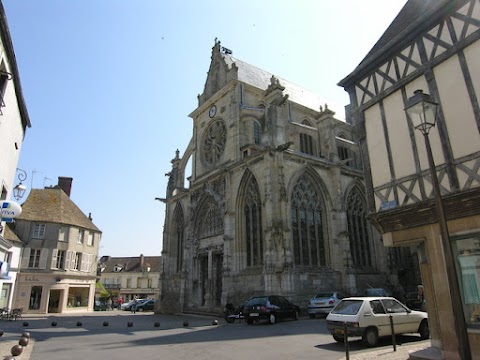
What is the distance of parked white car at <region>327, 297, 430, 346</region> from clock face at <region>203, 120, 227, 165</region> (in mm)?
14951

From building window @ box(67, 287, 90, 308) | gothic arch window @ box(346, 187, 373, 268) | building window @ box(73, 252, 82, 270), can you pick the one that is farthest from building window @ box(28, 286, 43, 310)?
gothic arch window @ box(346, 187, 373, 268)

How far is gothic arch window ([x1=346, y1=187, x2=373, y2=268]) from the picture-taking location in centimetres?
1944

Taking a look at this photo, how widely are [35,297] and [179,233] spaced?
1032cm

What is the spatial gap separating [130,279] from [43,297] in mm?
24827

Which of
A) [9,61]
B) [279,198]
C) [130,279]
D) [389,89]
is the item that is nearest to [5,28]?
[9,61]

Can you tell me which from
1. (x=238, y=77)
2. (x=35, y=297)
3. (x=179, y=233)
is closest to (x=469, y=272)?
(x=238, y=77)

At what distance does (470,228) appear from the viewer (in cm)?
535

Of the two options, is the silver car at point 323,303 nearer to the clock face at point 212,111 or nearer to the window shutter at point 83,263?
the clock face at point 212,111

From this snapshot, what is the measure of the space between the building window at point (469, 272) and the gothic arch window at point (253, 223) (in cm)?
1174

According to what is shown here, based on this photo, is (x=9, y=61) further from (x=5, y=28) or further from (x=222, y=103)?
(x=222, y=103)

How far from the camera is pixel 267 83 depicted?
24578 mm

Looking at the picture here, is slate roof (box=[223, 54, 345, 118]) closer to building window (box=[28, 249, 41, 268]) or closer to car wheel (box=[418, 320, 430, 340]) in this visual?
car wheel (box=[418, 320, 430, 340])

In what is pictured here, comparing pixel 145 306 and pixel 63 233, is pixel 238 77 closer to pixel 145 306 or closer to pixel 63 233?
pixel 63 233

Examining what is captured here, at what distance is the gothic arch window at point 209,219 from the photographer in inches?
781
